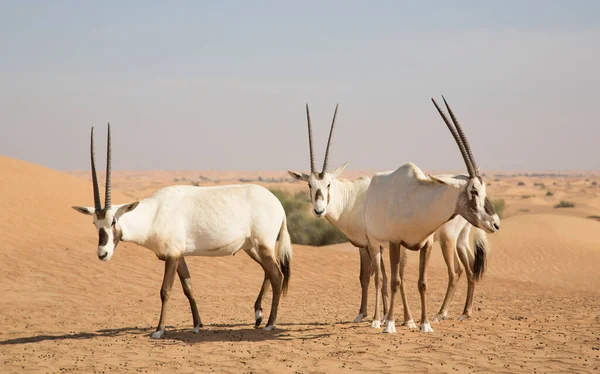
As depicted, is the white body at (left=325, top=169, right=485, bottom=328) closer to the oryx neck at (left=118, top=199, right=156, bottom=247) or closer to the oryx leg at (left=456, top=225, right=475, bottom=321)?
the oryx leg at (left=456, top=225, right=475, bottom=321)

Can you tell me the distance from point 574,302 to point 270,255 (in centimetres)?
720

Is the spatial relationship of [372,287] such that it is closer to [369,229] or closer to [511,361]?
[369,229]

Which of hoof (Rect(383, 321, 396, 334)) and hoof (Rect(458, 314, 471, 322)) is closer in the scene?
hoof (Rect(383, 321, 396, 334))

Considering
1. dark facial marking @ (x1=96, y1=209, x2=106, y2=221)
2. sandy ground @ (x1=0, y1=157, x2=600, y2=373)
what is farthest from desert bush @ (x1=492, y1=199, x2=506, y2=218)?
dark facial marking @ (x1=96, y1=209, x2=106, y2=221)

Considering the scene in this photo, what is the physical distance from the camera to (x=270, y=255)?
33.3 feet

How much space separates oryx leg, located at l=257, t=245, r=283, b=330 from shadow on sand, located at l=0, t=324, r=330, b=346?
0.23 m

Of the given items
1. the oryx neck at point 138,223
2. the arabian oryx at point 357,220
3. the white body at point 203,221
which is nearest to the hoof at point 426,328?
the arabian oryx at point 357,220

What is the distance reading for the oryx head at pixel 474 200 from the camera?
8.41 metres

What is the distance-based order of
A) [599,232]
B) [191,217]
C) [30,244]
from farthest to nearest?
[599,232] → [30,244] → [191,217]

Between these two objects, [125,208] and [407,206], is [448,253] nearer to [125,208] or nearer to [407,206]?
[407,206]

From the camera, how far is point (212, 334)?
396 inches

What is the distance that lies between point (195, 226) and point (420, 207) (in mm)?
2935

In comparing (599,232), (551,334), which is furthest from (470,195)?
(599,232)

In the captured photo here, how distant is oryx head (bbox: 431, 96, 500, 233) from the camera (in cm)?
841
